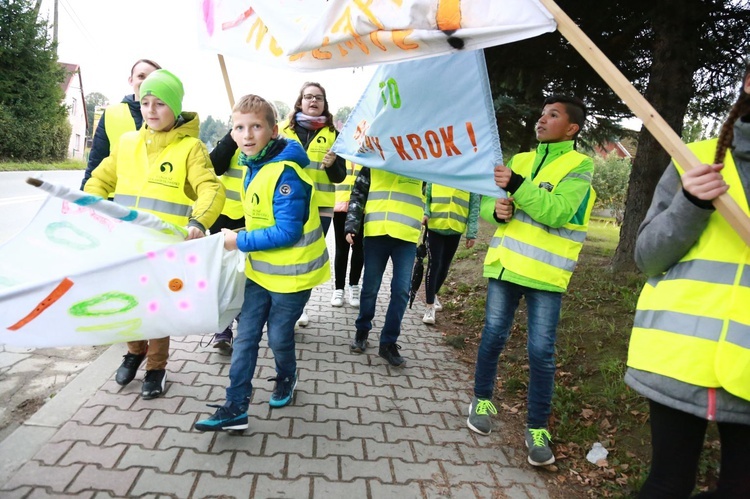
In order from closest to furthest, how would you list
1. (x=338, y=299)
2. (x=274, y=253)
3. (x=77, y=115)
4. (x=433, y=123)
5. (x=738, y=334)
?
(x=738, y=334) → (x=274, y=253) → (x=433, y=123) → (x=338, y=299) → (x=77, y=115)

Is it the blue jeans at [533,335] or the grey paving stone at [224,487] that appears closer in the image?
the grey paving stone at [224,487]

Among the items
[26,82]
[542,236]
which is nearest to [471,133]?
[542,236]

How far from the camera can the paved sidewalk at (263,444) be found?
2.44m

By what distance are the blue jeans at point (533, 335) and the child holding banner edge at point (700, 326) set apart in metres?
1.12

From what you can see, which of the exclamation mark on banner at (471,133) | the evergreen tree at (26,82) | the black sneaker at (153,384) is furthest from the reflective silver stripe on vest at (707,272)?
the evergreen tree at (26,82)

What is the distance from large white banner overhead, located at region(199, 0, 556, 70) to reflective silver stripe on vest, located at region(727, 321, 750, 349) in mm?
1308

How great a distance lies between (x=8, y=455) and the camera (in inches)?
98.2

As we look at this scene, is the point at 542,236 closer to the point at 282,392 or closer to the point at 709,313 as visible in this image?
the point at 709,313

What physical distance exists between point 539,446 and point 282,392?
1622 millimetres

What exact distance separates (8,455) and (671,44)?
22.0ft

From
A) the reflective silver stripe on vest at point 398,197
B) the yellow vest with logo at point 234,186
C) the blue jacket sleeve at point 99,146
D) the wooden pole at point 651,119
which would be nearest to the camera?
the wooden pole at point 651,119

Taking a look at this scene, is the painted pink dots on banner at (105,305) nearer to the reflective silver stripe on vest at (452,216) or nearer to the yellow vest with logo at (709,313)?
the yellow vest with logo at (709,313)

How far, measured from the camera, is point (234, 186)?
13.0ft

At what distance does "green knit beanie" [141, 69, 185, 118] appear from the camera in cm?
289
